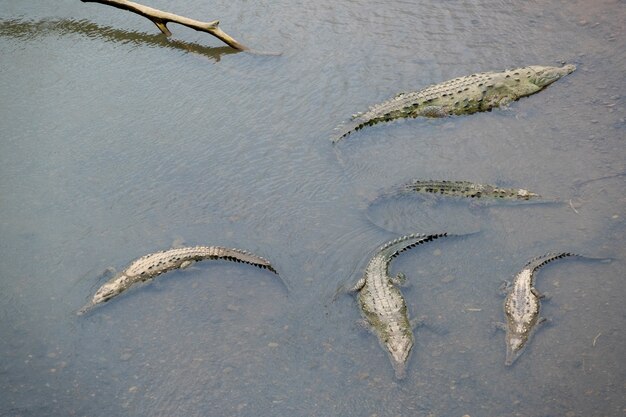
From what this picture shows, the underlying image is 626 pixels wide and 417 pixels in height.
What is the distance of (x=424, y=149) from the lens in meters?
7.91

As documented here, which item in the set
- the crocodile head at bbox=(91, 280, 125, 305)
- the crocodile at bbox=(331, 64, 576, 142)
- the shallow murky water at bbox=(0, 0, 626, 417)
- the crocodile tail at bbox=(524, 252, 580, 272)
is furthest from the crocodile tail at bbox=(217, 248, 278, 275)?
the crocodile tail at bbox=(524, 252, 580, 272)

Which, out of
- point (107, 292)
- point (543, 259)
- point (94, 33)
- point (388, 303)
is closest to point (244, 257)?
point (107, 292)

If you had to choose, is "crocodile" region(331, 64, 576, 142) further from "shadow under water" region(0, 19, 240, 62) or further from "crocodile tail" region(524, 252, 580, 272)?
"shadow under water" region(0, 19, 240, 62)

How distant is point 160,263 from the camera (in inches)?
268

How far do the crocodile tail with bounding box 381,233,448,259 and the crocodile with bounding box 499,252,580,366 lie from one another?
3.27ft

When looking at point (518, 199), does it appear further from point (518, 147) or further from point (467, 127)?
point (467, 127)

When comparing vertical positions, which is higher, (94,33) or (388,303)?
(94,33)

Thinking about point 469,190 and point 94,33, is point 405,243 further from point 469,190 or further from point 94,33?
point 94,33

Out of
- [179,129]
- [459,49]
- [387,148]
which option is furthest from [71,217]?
[459,49]

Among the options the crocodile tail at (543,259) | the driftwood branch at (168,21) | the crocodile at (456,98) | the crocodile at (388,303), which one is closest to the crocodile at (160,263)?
the crocodile at (388,303)

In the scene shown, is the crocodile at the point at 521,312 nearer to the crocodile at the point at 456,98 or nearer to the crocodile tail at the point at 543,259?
the crocodile tail at the point at 543,259

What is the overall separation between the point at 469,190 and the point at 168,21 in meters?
6.50

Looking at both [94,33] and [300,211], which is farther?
[94,33]

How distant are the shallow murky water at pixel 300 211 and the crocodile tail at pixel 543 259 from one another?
8cm
